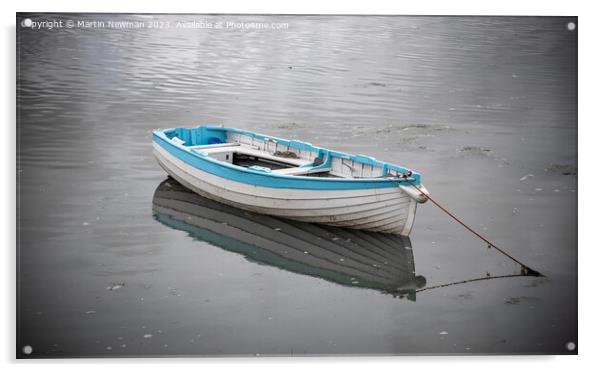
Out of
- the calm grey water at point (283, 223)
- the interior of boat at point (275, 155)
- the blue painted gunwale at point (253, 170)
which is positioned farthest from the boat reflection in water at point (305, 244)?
the interior of boat at point (275, 155)

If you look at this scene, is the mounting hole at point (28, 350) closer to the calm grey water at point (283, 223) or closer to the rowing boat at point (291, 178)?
the calm grey water at point (283, 223)

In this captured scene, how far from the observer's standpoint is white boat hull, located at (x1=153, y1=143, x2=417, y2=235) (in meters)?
7.42

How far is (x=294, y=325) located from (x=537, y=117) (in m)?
2.73

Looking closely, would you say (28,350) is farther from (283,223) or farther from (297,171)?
(297,171)

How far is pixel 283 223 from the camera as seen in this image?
798cm

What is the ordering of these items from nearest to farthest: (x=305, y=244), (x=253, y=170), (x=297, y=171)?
(x=305, y=244) < (x=253, y=170) < (x=297, y=171)

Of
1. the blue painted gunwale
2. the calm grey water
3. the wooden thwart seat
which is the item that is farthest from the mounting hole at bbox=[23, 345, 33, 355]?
the wooden thwart seat

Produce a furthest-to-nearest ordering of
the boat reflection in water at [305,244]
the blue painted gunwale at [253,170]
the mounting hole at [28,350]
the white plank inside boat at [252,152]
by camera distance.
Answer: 1. the white plank inside boat at [252,152]
2. the blue painted gunwale at [253,170]
3. the boat reflection in water at [305,244]
4. the mounting hole at [28,350]

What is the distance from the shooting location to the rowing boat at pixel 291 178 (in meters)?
7.43

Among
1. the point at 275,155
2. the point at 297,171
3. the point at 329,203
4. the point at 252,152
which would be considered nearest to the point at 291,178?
the point at 329,203

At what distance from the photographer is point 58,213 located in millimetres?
7520

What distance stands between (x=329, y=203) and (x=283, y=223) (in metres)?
0.55

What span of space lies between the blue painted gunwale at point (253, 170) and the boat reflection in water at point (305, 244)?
0.38 m

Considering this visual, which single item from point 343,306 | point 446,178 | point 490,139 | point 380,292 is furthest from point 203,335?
point 490,139
